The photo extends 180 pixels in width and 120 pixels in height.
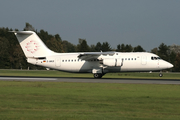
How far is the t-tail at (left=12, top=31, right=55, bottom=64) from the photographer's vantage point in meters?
41.4

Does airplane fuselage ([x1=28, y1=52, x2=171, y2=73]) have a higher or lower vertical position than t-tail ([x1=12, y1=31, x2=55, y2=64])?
lower

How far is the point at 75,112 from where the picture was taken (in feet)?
40.5

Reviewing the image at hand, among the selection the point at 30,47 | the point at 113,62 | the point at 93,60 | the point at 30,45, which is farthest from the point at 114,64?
the point at 30,45

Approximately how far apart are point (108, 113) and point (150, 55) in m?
27.7

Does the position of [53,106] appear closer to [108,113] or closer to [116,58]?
[108,113]

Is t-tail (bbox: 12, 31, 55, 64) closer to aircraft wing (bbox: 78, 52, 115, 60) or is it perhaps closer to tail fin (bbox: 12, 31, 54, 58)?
tail fin (bbox: 12, 31, 54, 58)

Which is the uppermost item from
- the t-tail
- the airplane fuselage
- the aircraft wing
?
the t-tail

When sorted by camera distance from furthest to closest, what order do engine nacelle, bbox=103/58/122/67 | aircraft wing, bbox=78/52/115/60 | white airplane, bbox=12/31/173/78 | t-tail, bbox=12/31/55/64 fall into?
t-tail, bbox=12/31/55/64
white airplane, bbox=12/31/173/78
aircraft wing, bbox=78/52/115/60
engine nacelle, bbox=103/58/122/67

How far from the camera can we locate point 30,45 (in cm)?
4150

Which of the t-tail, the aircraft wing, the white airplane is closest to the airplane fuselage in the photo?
the white airplane

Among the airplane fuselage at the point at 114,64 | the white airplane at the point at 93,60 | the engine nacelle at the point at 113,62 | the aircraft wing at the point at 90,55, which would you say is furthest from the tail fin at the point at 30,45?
the engine nacelle at the point at 113,62

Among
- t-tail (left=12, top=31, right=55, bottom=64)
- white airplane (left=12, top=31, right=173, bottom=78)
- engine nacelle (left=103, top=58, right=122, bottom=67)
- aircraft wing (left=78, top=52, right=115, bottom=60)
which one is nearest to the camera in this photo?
engine nacelle (left=103, top=58, right=122, bottom=67)

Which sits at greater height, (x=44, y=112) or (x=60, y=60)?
(x=60, y=60)

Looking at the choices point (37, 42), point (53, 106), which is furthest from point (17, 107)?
point (37, 42)
